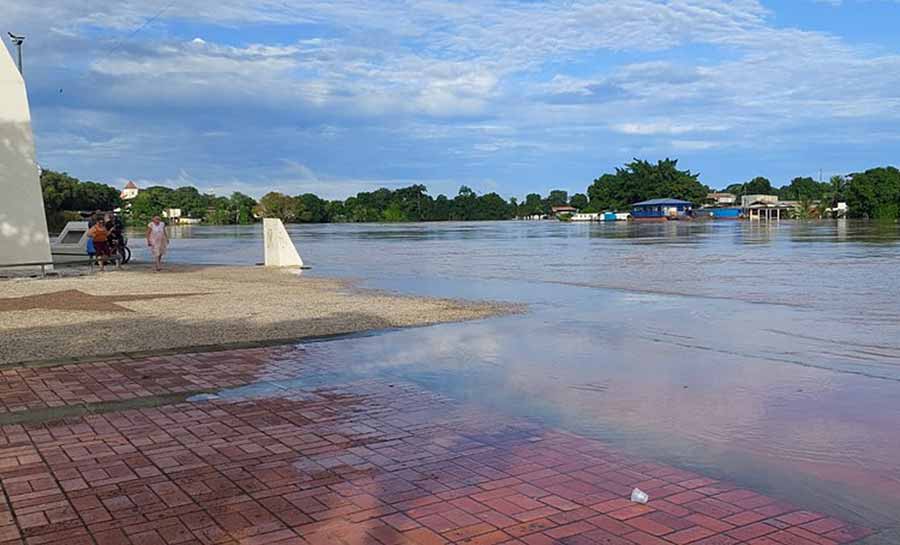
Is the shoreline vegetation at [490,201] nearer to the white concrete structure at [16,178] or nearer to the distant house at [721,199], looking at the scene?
the distant house at [721,199]

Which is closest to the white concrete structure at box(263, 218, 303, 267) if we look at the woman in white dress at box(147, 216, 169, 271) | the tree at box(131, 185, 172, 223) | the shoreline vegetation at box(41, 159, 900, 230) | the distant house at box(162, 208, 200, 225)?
the woman in white dress at box(147, 216, 169, 271)

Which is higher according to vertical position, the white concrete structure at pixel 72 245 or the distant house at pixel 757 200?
the distant house at pixel 757 200

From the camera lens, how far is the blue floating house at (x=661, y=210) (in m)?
119

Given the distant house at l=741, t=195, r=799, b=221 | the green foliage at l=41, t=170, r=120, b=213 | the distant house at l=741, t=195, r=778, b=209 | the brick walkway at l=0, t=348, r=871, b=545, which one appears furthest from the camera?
the distant house at l=741, t=195, r=778, b=209

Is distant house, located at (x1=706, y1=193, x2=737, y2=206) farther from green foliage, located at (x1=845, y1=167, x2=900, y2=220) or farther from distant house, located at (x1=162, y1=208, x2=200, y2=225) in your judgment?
distant house, located at (x1=162, y1=208, x2=200, y2=225)

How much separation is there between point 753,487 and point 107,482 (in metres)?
3.53

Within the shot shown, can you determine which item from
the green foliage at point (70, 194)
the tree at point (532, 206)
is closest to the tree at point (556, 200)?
the tree at point (532, 206)

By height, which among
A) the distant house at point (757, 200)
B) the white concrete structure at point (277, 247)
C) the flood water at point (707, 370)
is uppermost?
the distant house at point (757, 200)

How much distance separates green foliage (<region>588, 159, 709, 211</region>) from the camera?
133 meters

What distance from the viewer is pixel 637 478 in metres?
4.78

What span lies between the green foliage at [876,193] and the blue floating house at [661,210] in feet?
73.5

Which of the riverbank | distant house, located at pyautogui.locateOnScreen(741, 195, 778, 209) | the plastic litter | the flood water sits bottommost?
the flood water

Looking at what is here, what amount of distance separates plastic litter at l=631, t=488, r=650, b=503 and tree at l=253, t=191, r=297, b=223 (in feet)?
457

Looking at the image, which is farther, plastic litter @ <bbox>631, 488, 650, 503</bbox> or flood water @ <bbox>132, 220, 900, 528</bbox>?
flood water @ <bbox>132, 220, 900, 528</bbox>
